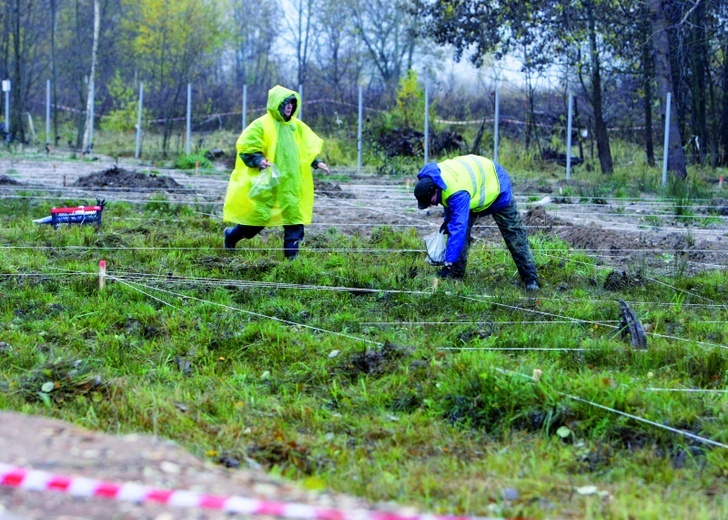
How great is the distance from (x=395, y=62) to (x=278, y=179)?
3054 cm

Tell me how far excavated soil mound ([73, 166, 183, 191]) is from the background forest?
8.55 meters

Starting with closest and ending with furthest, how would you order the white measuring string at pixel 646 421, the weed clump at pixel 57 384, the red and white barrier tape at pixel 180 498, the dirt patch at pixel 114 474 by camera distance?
the red and white barrier tape at pixel 180 498 < the dirt patch at pixel 114 474 < the white measuring string at pixel 646 421 < the weed clump at pixel 57 384

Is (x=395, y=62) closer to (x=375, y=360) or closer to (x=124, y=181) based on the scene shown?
(x=124, y=181)

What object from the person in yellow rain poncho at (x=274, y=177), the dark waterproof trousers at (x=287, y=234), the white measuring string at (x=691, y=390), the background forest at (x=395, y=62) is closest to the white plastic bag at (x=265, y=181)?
the person in yellow rain poncho at (x=274, y=177)

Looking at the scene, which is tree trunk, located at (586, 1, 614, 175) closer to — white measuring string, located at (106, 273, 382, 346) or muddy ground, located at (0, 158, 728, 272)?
muddy ground, located at (0, 158, 728, 272)

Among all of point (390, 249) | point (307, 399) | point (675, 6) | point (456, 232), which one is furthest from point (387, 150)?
point (307, 399)

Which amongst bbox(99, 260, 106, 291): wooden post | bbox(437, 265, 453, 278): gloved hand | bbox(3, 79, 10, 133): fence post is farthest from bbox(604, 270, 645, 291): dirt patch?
bbox(3, 79, 10, 133): fence post

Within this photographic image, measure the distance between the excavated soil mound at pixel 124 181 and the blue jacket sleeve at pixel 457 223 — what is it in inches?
303

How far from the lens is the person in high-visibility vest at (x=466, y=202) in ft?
24.9

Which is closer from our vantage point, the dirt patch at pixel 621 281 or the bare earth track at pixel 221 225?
the bare earth track at pixel 221 225

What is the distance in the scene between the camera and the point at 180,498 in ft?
9.30

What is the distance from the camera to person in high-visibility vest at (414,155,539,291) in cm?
760

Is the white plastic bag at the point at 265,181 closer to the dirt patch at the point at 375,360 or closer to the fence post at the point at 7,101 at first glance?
the dirt patch at the point at 375,360

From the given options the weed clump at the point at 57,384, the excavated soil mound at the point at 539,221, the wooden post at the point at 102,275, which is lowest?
the weed clump at the point at 57,384
